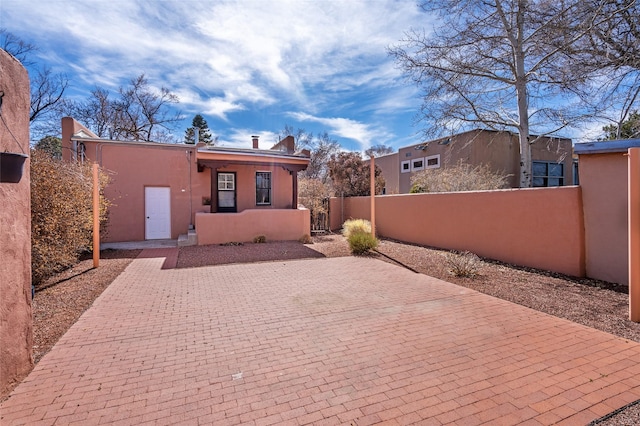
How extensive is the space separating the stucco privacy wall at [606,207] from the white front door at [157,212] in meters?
14.0

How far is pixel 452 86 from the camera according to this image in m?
10.9

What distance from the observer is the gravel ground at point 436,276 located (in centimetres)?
425

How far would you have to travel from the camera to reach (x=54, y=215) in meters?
6.45

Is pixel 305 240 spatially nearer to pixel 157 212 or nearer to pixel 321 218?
pixel 321 218

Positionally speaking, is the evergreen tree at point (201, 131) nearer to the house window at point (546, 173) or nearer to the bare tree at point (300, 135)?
the bare tree at point (300, 135)

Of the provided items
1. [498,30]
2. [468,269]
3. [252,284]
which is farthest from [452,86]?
[252,284]

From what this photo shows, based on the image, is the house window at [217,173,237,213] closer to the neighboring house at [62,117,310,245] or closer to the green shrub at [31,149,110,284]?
the neighboring house at [62,117,310,245]

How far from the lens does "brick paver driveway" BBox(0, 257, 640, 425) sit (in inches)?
100

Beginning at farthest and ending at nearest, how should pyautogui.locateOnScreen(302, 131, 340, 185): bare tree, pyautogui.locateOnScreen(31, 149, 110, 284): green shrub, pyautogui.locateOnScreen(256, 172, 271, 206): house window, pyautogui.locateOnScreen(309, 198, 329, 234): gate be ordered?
pyautogui.locateOnScreen(302, 131, 340, 185): bare tree
pyautogui.locateOnScreen(309, 198, 329, 234): gate
pyautogui.locateOnScreen(256, 172, 271, 206): house window
pyautogui.locateOnScreen(31, 149, 110, 284): green shrub

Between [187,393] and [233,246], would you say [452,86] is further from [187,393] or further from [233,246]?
[187,393]

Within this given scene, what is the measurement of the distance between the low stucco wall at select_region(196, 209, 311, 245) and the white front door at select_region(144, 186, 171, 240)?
2.32 metres

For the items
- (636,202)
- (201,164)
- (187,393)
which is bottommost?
(187,393)

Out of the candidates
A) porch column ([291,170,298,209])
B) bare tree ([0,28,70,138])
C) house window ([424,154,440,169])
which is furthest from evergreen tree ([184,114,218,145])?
house window ([424,154,440,169])

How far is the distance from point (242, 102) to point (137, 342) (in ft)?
58.6
